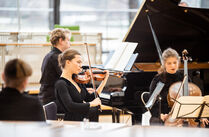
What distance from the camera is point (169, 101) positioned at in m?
3.50

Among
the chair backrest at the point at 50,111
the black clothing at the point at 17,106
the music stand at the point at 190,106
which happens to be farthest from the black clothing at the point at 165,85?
the black clothing at the point at 17,106

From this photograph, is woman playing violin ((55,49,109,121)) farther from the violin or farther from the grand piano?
the grand piano

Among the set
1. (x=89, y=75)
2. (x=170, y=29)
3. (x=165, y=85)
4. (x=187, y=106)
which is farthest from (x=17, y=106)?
(x=170, y=29)

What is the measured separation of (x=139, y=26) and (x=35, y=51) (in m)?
2.59

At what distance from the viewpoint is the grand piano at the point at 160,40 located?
3.83 meters

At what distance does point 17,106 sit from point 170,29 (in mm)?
3576

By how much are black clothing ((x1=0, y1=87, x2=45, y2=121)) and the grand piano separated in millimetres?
2422

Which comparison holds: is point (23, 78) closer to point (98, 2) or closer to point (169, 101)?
point (169, 101)

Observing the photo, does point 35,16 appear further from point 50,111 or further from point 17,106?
point 17,106

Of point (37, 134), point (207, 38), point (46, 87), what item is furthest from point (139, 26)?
point (37, 134)

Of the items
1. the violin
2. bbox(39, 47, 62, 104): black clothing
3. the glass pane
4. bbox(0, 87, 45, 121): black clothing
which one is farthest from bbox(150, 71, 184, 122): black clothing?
the glass pane

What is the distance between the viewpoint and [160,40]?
184 inches

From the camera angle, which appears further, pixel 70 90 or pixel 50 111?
pixel 70 90

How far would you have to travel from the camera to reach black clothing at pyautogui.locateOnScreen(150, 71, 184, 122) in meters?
3.63
